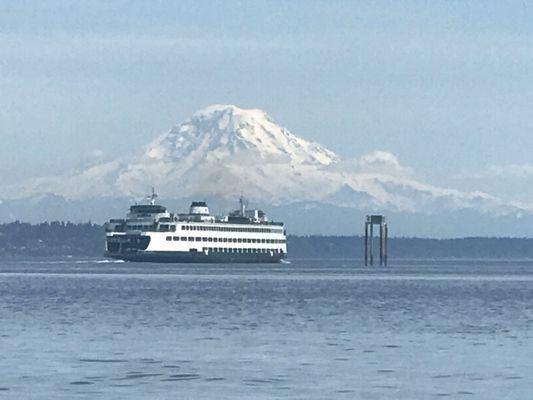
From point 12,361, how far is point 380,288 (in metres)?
112

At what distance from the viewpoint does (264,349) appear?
234 feet

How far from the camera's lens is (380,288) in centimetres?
17312

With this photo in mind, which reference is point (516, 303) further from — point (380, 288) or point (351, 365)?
point (351, 365)

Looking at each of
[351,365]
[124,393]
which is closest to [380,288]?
[351,365]

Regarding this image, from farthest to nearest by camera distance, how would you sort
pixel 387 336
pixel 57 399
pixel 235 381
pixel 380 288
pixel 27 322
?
pixel 380 288 < pixel 27 322 < pixel 387 336 < pixel 235 381 < pixel 57 399

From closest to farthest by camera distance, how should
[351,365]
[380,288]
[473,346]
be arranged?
[351,365]
[473,346]
[380,288]

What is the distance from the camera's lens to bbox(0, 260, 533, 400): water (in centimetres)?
5522

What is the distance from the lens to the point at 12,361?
63812mm

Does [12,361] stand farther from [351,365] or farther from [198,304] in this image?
[198,304]

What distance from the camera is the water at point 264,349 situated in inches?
2174

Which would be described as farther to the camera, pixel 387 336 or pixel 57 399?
pixel 387 336

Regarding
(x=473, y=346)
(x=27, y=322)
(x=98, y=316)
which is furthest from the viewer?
(x=98, y=316)

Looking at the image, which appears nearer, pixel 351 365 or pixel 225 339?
pixel 351 365

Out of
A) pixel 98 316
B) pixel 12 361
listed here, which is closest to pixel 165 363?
pixel 12 361
